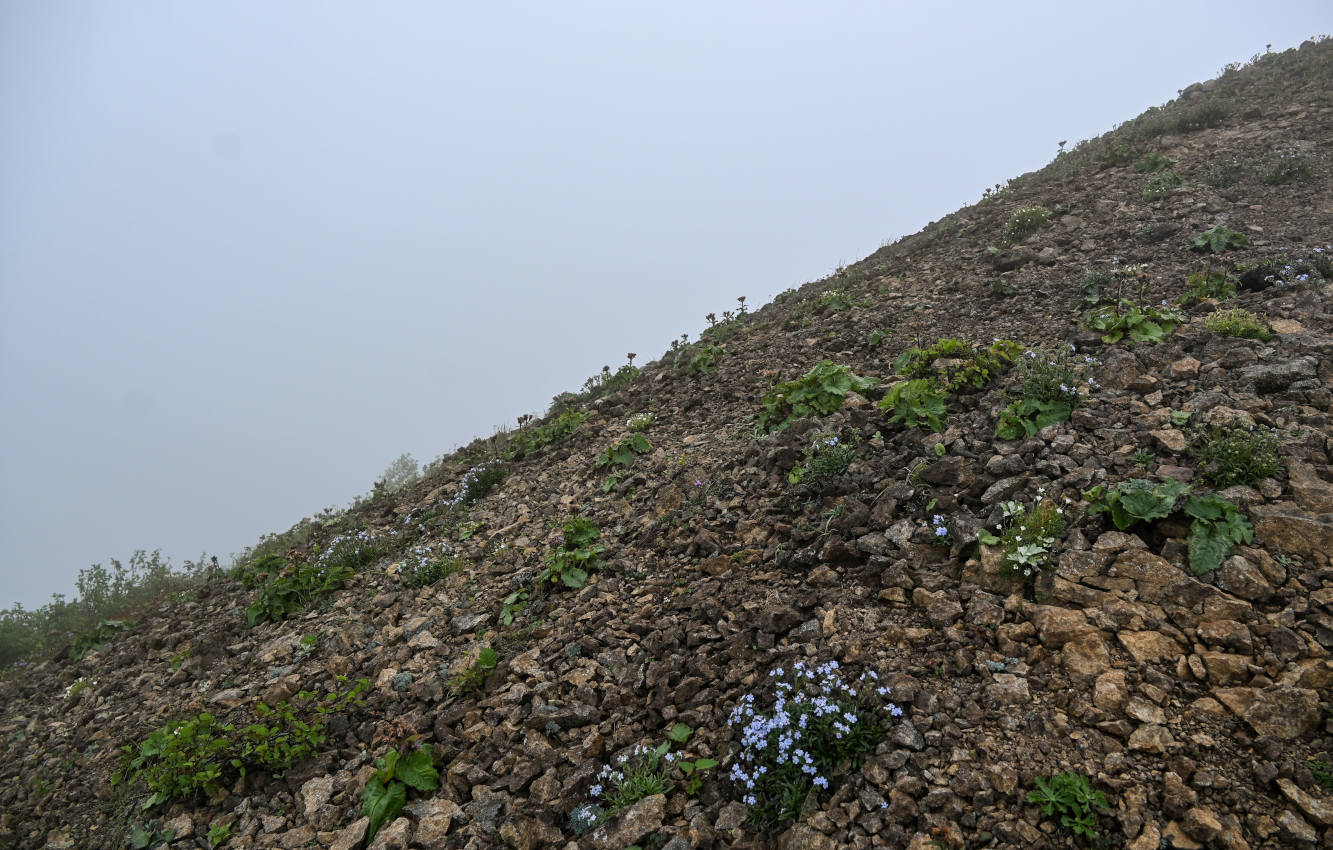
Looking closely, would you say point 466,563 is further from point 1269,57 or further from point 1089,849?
point 1269,57

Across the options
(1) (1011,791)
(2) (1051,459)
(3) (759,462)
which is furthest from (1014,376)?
(1) (1011,791)

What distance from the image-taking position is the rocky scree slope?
3.34m

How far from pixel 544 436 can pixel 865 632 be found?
7.08m

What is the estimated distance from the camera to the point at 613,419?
1061cm

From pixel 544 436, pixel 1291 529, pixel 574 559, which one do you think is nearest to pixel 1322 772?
pixel 1291 529

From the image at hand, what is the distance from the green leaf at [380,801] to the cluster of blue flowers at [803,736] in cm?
243

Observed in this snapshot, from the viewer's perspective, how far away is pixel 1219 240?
8.31 m

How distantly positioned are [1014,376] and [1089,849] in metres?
4.50

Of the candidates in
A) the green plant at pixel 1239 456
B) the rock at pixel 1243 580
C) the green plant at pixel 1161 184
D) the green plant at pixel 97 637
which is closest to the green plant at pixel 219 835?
the green plant at pixel 97 637

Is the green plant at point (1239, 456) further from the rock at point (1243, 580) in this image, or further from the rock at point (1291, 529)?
the rock at point (1243, 580)

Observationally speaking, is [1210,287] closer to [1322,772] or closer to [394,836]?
[1322,772]

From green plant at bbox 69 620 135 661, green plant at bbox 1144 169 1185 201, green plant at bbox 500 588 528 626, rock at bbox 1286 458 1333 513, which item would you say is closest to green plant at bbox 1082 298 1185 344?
rock at bbox 1286 458 1333 513

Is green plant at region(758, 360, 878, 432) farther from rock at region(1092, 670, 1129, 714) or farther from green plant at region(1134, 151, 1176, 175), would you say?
green plant at region(1134, 151, 1176, 175)

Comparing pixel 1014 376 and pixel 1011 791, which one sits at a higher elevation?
pixel 1014 376
